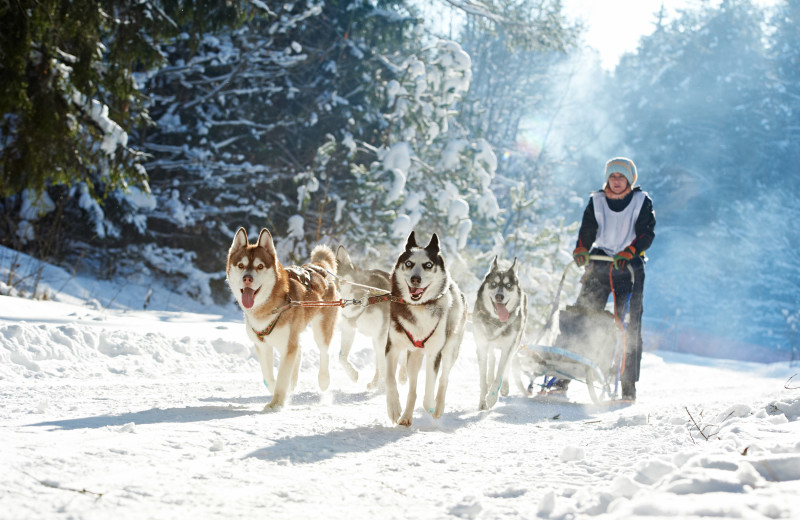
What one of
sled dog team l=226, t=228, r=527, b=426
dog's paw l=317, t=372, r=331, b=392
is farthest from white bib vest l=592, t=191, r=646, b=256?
dog's paw l=317, t=372, r=331, b=392

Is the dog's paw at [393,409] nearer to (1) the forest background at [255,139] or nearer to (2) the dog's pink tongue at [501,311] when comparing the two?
(2) the dog's pink tongue at [501,311]

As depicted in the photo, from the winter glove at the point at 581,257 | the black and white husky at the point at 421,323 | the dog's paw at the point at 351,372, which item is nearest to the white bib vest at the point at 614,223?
the winter glove at the point at 581,257

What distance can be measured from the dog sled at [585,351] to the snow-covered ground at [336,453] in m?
0.33

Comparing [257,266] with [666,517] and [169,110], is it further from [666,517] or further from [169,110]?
[169,110]

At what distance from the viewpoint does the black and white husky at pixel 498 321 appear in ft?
19.0

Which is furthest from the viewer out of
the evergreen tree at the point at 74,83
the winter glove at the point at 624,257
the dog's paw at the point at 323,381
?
the evergreen tree at the point at 74,83

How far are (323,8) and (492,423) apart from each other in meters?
12.8

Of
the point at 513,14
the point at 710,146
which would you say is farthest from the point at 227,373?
the point at 710,146

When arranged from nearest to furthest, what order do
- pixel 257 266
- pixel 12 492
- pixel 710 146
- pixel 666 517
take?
1. pixel 666 517
2. pixel 12 492
3. pixel 257 266
4. pixel 710 146

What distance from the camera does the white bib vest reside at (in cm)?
648

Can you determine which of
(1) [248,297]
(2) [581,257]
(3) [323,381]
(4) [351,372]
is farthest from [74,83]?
(2) [581,257]

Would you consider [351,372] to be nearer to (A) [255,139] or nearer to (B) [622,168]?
(B) [622,168]

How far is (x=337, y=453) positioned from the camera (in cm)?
312

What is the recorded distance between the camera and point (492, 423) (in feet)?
14.8
